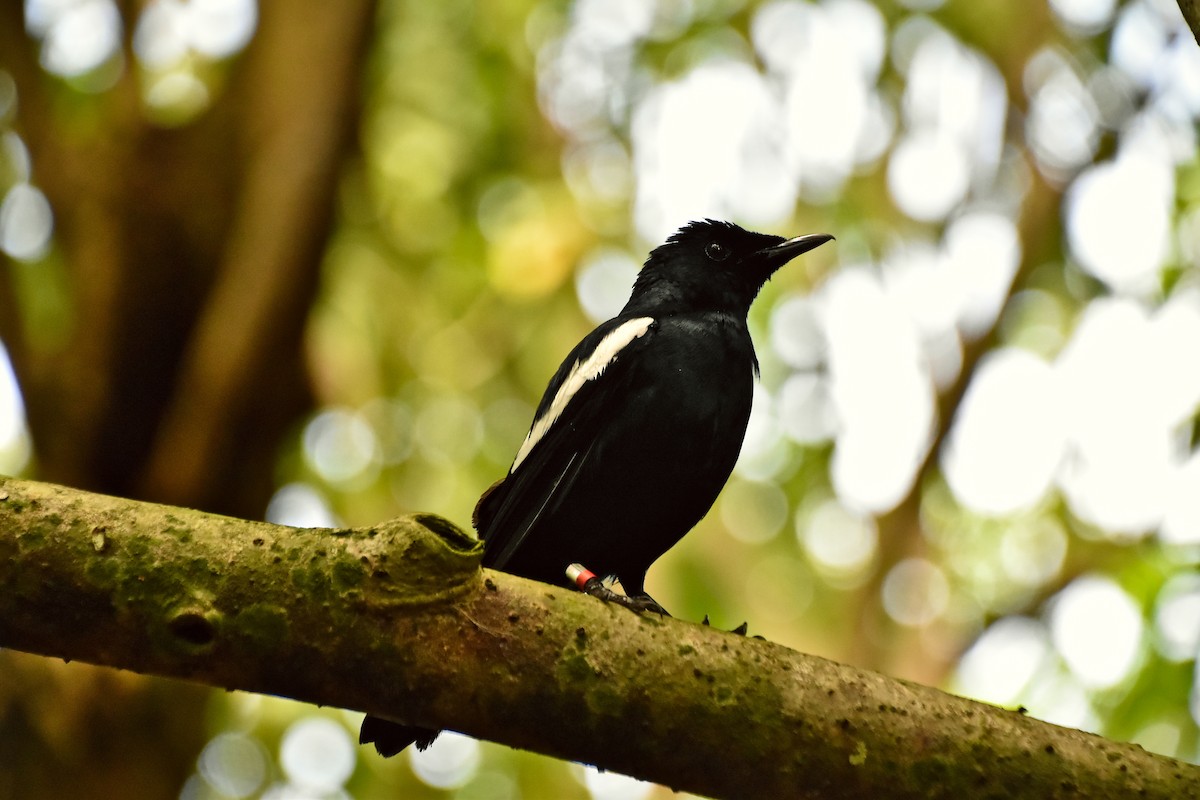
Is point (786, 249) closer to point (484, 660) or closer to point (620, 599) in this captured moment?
point (620, 599)

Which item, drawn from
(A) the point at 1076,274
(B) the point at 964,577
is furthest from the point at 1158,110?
(B) the point at 964,577

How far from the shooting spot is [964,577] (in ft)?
22.3

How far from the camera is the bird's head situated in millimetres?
3975

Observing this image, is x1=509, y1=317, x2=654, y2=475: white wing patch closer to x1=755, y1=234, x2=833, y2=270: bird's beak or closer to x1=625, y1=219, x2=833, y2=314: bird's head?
x1=625, y1=219, x2=833, y2=314: bird's head

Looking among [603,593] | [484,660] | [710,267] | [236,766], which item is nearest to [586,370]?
[710,267]

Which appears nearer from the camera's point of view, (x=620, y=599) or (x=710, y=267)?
(x=620, y=599)

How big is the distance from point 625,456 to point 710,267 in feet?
3.32

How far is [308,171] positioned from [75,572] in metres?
2.87

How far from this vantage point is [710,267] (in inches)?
163

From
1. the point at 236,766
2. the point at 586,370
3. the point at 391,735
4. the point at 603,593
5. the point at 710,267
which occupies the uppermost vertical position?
the point at 710,267

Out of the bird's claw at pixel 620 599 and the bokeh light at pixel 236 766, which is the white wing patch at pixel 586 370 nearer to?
the bird's claw at pixel 620 599

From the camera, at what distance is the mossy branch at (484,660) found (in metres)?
2.04

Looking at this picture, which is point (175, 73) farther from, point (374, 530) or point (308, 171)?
point (374, 530)

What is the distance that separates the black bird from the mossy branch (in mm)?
1025
